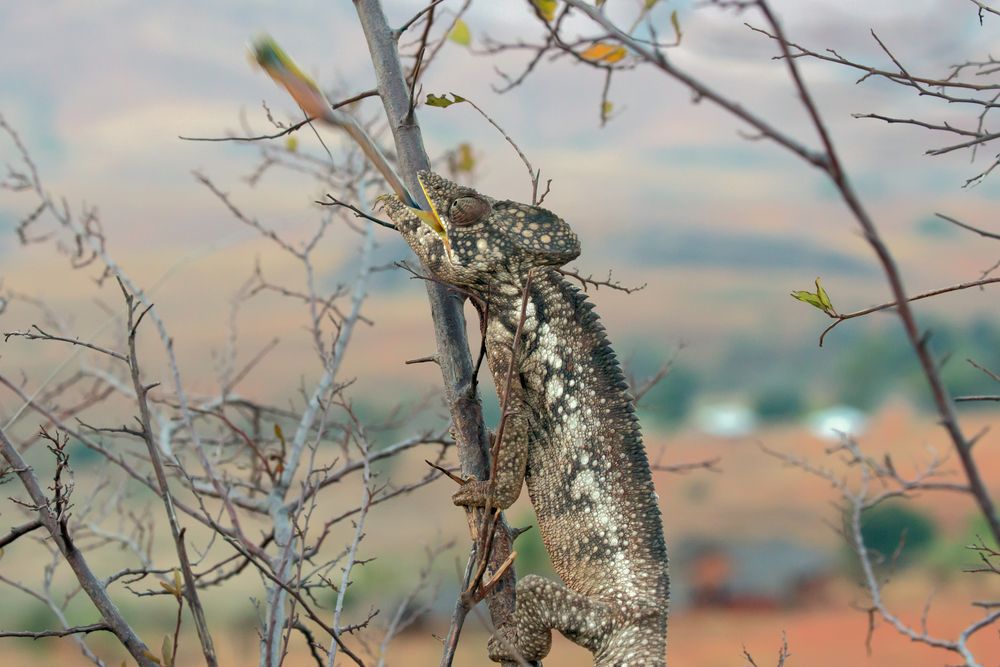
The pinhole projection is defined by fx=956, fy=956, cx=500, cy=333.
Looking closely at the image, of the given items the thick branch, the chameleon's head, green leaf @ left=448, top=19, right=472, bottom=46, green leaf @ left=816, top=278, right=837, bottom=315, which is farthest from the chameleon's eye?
green leaf @ left=816, top=278, right=837, bottom=315

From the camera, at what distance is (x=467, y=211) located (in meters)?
2.78

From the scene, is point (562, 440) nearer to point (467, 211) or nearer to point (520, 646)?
point (520, 646)

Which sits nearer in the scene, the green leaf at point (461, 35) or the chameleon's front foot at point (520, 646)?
the chameleon's front foot at point (520, 646)

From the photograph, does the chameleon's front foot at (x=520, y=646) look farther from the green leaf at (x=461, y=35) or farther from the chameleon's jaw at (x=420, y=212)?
the green leaf at (x=461, y=35)

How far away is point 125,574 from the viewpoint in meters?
2.22

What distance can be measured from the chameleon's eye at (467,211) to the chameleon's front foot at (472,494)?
767 millimetres

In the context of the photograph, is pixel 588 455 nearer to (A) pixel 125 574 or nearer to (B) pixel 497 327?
(B) pixel 497 327

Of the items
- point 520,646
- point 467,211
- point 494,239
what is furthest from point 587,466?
point 467,211

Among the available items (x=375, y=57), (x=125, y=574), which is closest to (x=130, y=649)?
(x=125, y=574)

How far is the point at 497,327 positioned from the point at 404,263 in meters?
0.45

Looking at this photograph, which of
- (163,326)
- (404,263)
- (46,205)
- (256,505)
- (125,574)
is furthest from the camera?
(46,205)

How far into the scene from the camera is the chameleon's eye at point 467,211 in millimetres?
2771

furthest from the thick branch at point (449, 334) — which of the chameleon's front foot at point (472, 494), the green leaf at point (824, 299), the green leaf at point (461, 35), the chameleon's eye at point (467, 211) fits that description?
the green leaf at point (824, 299)

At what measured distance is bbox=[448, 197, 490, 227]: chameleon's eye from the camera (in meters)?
2.77
